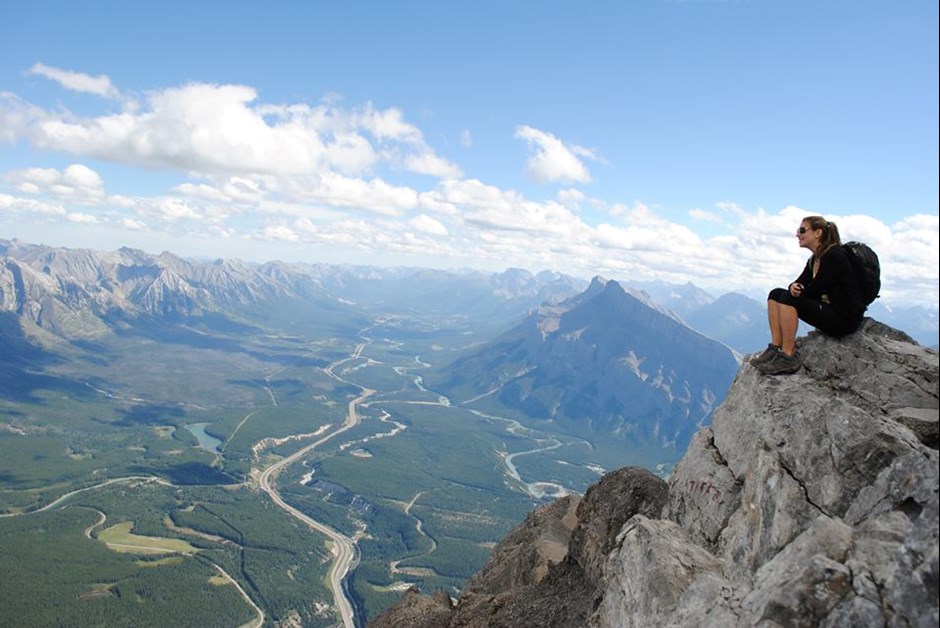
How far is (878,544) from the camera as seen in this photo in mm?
15516

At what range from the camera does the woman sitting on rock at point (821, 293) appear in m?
21.9

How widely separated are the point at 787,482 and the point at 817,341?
7089 mm

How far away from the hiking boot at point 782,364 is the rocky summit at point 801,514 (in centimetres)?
37

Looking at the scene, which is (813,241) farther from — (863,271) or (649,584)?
(649,584)

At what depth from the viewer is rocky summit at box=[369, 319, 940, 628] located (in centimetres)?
1512

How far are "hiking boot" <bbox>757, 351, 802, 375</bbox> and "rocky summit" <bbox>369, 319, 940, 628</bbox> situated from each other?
14.5 inches

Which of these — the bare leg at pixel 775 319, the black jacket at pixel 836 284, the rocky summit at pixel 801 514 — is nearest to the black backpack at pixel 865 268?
the black jacket at pixel 836 284

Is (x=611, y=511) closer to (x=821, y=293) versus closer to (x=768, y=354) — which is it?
(x=768, y=354)

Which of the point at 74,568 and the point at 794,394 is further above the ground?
the point at 794,394

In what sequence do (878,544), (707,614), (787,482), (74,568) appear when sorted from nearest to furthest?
1. (878,544)
2. (707,614)
3. (787,482)
4. (74,568)

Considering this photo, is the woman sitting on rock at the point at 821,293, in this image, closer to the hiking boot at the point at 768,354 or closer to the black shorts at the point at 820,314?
the black shorts at the point at 820,314

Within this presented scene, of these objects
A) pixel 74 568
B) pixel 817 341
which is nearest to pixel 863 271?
pixel 817 341

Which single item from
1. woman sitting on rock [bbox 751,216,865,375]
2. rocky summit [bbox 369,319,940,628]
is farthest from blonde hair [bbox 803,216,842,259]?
rocky summit [bbox 369,319,940,628]

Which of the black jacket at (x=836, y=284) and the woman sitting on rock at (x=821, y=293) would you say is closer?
the black jacket at (x=836, y=284)
